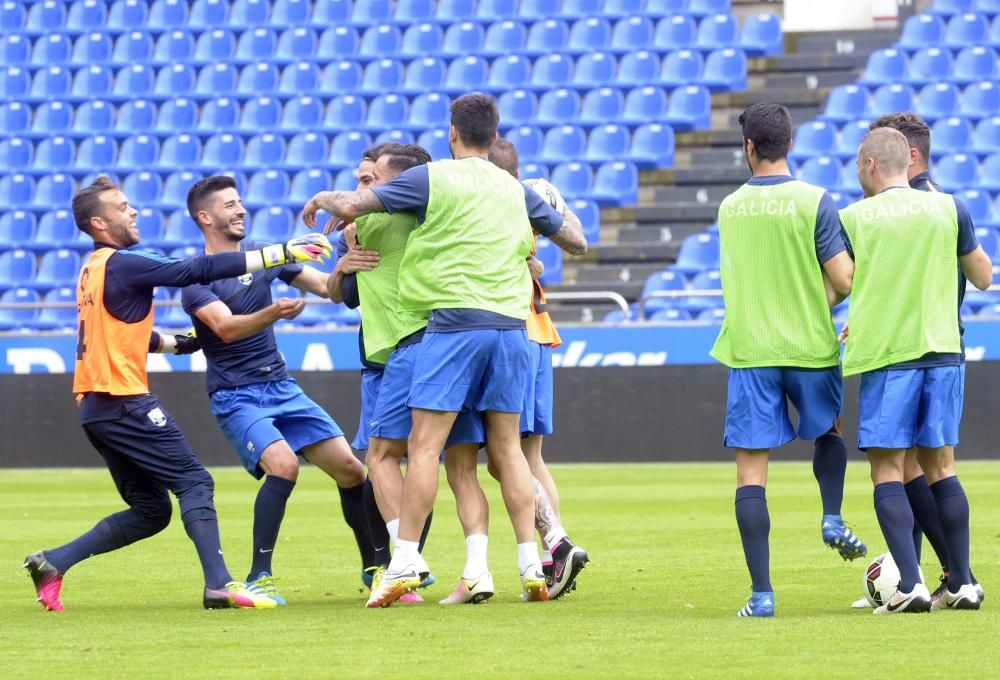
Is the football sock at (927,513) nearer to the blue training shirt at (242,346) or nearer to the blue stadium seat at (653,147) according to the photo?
the blue training shirt at (242,346)

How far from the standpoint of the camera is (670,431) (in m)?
18.4

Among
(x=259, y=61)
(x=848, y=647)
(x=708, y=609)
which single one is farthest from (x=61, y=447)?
(x=848, y=647)

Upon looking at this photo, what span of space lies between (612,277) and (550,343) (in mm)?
13666

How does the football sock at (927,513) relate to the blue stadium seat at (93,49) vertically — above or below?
below

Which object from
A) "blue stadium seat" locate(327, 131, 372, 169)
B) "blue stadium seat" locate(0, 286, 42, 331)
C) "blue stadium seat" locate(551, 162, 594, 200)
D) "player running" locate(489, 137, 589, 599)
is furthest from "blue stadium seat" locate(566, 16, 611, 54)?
"player running" locate(489, 137, 589, 599)

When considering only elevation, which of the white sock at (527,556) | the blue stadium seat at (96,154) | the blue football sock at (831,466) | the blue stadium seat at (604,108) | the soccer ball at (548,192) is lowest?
the white sock at (527,556)

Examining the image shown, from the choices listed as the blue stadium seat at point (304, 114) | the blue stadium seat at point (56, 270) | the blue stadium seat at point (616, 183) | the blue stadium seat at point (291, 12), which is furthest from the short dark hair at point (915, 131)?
the blue stadium seat at point (291, 12)

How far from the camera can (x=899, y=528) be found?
266 inches

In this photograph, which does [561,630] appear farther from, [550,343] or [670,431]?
[670,431]

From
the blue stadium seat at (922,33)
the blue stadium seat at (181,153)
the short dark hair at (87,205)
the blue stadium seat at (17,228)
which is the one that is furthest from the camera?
the blue stadium seat at (181,153)

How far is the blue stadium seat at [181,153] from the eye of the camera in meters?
25.1

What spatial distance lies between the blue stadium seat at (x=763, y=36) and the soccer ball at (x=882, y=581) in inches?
709

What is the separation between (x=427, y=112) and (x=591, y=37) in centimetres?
269

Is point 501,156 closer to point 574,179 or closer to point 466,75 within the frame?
point 574,179
